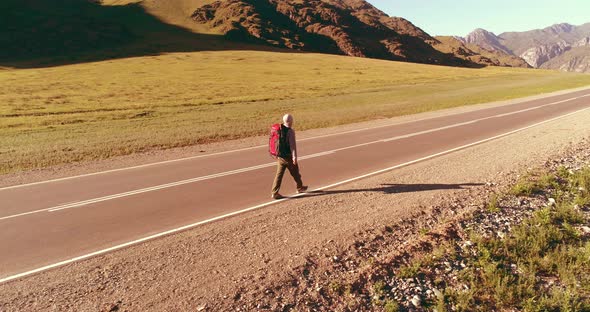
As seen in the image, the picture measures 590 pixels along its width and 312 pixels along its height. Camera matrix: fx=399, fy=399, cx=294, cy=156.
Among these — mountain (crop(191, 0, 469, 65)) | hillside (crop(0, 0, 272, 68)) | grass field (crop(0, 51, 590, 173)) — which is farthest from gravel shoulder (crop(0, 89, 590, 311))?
mountain (crop(191, 0, 469, 65))

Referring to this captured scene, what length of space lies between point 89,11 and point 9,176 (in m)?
179

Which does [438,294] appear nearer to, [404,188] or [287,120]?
[404,188]

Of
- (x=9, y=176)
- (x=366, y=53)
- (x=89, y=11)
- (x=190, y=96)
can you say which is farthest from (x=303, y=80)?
(x=89, y=11)

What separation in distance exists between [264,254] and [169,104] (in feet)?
107

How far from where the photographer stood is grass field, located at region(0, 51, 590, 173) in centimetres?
2028

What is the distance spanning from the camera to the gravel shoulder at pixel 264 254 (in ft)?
19.4

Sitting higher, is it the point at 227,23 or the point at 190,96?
the point at 227,23

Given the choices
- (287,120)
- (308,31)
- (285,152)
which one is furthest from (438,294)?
(308,31)

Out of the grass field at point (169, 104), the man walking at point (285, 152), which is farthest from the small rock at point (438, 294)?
the grass field at point (169, 104)

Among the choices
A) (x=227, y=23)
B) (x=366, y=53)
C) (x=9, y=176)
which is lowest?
(x=9, y=176)

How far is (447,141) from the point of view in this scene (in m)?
17.8

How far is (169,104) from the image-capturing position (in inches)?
1462

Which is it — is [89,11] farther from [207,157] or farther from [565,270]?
[565,270]

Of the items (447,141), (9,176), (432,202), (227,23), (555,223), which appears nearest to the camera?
(555,223)
